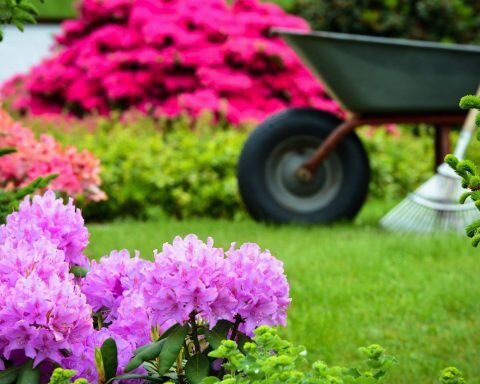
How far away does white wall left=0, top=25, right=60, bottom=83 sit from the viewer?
42.2 feet

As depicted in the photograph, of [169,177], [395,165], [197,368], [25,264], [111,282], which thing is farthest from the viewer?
[395,165]

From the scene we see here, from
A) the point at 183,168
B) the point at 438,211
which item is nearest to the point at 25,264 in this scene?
the point at 438,211

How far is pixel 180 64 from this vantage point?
872cm

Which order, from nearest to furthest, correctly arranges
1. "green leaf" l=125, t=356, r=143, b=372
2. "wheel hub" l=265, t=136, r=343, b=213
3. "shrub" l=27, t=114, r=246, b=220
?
"green leaf" l=125, t=356, r=143, b=372 → "wheel hub" l=265, t=136, r=343, b=213 → "shrub" l=27, t=114, r=246, b=220

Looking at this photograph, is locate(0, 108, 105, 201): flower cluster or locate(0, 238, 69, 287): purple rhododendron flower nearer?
locate(0, 238, 69, 287): purple rhododendron flower

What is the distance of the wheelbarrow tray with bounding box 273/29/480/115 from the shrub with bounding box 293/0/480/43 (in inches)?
200

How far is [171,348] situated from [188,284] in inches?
4.6

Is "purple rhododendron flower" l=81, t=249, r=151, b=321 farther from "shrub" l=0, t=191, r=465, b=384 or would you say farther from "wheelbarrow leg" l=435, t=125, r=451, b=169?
"wheelbarrow leg" l=435, t=125, r=451, b=169

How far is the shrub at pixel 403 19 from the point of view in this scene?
1105 cm

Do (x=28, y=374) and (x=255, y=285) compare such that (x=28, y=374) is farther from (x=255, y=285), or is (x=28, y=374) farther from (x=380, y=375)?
(x=380, y=375)

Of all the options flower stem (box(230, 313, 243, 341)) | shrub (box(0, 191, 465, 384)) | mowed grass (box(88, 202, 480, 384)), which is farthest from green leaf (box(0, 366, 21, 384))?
mowed grass (box(88, 202, 480, 384))

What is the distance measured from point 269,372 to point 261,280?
0.34 metres

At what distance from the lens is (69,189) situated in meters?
4.44

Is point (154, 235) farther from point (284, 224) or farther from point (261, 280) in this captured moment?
point (261, 280)
